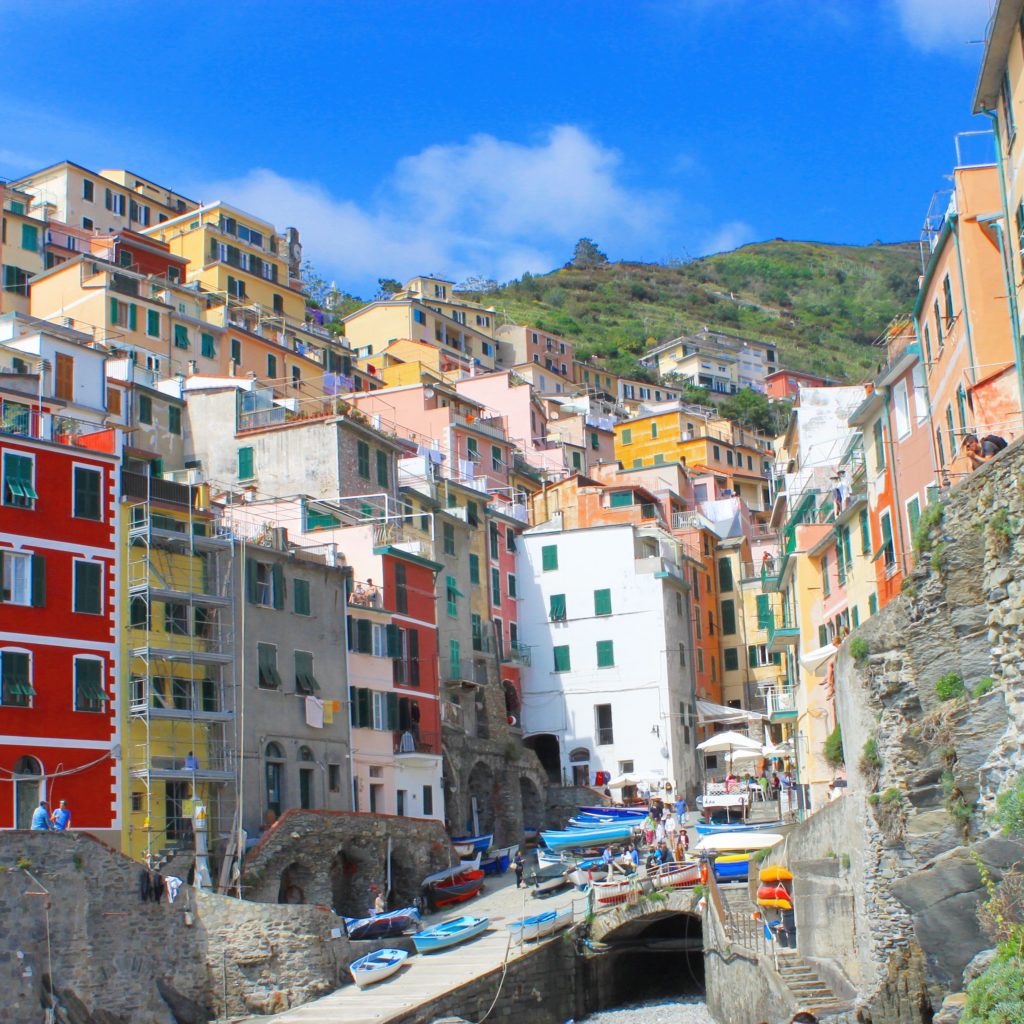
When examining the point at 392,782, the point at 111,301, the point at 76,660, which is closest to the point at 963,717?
the point at 76,660

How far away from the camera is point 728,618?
277 feet

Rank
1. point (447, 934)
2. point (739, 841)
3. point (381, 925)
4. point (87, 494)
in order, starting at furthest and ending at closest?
point (739, 841)
point (381, 925)
point (447, 934)
point (87, 494)

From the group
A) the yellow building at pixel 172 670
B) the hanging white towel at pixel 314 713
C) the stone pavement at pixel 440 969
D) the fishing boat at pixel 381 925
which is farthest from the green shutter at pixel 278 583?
the stone pavement at pixel 440 969

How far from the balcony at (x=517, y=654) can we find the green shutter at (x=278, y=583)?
22033mm

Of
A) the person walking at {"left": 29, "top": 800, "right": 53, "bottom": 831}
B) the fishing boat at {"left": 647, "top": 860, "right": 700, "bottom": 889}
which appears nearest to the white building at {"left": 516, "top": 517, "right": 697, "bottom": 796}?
the fishing boat at {"left": 647, "top": 860, "right": 700, "bottom": 889}

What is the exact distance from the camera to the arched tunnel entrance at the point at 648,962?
5047 centimetres

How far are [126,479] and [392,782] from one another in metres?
15.8

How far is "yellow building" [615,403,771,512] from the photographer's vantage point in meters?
113

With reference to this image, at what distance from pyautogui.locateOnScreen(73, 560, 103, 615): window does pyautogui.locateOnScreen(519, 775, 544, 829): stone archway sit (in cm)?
2618

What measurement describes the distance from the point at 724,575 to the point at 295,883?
42547 mm

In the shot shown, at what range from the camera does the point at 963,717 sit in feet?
82.5

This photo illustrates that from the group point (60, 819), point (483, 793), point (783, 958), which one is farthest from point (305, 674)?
point (783, 958)

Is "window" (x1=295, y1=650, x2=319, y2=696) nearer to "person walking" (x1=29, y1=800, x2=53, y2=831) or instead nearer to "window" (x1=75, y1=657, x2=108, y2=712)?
"window" (x1=75, y1=657, x2=108, y2=712)

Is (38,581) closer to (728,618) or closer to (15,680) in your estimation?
(15,680)
